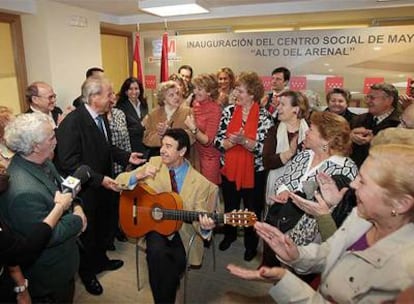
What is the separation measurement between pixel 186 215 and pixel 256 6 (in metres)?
3.76

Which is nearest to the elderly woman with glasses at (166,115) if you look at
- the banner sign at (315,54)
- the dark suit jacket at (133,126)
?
the dark suit jacket at (133,126)

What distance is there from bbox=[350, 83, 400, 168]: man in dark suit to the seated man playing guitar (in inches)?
61.3

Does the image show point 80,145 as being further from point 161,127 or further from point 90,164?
point 161,127

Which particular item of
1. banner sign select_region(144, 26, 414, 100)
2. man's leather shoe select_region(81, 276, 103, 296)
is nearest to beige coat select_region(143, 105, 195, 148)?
man's leather shoe select_region(81, 276, 103, 296)

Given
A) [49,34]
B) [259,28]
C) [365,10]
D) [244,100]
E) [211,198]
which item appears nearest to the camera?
[211,198]

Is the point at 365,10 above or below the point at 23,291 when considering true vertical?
above

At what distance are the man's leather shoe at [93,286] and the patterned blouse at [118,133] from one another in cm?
96

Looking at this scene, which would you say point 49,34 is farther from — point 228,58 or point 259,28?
point 259,28

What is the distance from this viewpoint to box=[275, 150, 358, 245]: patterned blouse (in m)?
1.89

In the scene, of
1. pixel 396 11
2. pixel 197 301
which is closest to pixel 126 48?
pixel 396 11

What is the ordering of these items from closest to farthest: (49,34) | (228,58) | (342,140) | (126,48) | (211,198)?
(342,140) → (211,198) → (49,34) → (228,58) → (126,48)

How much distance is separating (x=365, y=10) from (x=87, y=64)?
4.20 m

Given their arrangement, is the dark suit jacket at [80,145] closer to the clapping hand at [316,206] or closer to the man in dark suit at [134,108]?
the man in dark suit at [134,108]

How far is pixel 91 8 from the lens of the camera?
4691 mm
